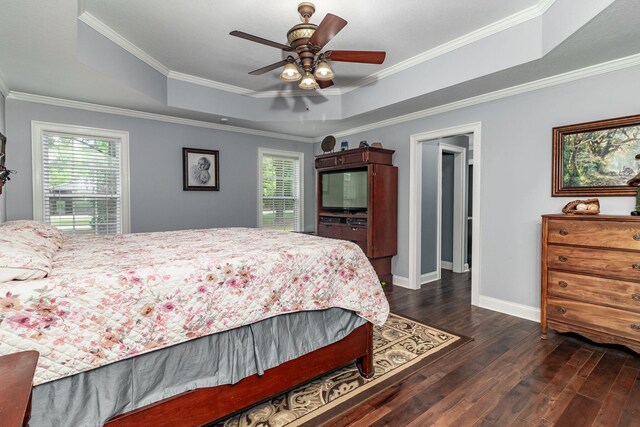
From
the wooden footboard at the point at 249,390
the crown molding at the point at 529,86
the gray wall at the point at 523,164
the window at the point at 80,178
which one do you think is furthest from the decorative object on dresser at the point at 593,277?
the window at the point at 80,178

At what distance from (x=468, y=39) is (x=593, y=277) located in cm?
229

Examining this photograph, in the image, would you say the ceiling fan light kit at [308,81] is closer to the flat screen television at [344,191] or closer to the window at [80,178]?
the flat screen television at [344,191]

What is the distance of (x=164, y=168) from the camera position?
14.0 feet

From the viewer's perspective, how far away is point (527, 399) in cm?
190

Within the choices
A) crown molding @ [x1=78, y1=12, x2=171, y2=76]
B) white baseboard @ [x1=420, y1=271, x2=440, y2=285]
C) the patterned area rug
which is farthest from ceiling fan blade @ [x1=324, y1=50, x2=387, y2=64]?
white baseboard @ [x1=420, y1=271, x2=440, y2=285]

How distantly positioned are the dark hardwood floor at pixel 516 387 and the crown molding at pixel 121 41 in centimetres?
345

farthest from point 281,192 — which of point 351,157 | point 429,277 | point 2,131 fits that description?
point 2,131

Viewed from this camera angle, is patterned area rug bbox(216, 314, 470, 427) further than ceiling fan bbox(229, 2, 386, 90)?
No

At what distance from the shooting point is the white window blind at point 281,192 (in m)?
5.34

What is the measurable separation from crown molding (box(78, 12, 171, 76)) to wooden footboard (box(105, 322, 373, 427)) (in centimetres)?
288

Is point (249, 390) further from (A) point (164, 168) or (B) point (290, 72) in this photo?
(A) point (164, 168)

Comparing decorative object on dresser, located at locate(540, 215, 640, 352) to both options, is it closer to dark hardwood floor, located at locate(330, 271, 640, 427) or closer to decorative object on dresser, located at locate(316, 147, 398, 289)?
dark hardwood floor, located at locate(330, 271, 640, 427)

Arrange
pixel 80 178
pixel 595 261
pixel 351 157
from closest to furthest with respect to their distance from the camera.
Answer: pixel 595 261
pixel 80 178
pixel 351 157

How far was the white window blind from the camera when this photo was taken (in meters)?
5.34
